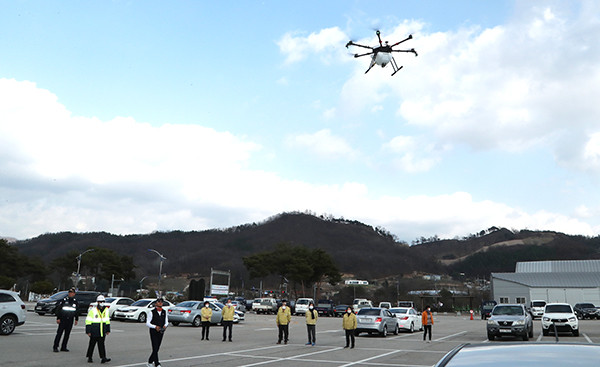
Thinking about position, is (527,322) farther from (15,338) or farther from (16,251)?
(16,251)

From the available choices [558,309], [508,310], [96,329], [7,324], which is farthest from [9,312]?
[558,309]

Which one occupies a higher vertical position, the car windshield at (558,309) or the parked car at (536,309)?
the car windshield at (558,309)

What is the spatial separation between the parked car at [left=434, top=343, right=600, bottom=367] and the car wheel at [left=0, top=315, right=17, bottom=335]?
19858mm

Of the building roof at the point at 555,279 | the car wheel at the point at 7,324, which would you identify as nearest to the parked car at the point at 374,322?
the car wheel at the point at 7,324

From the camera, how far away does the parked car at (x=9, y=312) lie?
18.6 metres

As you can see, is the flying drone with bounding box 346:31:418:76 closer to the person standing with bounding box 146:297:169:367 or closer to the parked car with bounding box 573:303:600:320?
the person standing with bounding box 146:297:169:367

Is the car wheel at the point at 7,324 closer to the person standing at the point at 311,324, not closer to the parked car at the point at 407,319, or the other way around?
the person standing at the point at 311,324

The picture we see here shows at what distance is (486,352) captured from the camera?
3195 mm

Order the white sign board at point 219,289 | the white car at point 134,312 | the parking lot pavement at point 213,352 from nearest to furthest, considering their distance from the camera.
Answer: the parking lot pavement at point 213,352 → the white car at point 134,312 → the white sign board at point 219,289

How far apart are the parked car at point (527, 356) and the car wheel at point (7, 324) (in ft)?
65.1

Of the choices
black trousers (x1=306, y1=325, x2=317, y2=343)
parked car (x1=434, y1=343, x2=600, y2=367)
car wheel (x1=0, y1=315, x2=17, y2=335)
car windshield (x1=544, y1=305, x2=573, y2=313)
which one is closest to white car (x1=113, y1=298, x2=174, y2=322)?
car wheel (x1=0, y1=315, x2=17, y2=335)

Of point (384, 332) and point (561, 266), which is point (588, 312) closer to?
point (384, 332)

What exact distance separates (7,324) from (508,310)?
838 inches

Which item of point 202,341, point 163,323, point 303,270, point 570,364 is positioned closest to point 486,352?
point 570,364
